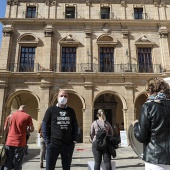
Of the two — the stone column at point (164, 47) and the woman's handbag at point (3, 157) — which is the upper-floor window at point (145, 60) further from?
the woman's handbag at point (3, 157)

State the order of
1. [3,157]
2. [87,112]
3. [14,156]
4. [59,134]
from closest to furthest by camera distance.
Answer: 1. [59,134]
2. [3,157]
3. [14,156]
4. [87,112]

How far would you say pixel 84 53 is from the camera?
17.1 meters

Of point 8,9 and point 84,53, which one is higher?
point 8,9

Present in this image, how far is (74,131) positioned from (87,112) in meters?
11.7

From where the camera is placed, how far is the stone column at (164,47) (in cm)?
1673

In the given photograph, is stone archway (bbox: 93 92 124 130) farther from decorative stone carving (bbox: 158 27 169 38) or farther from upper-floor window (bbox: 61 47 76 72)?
decorative stone carving (bbox: 158 27 169 38)

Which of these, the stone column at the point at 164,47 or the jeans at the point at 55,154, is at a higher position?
the stone column at the point at 164,47

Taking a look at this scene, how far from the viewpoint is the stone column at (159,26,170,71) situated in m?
16.7

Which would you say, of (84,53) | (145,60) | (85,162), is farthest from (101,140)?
(145,60)

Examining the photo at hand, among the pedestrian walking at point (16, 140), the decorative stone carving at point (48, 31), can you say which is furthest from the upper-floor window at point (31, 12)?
the pedestrian walking at point (16, 140)

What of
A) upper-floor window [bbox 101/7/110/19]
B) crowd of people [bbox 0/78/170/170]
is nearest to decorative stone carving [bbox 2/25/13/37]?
upper-floor window [bbox 101/7/110/19]

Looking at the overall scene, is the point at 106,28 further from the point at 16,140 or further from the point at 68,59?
the point at 16,140

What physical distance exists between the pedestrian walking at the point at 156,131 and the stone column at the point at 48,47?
14.5m

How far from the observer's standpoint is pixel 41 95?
51.8 ft
